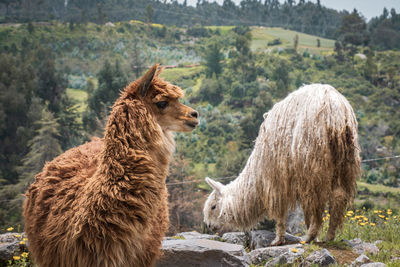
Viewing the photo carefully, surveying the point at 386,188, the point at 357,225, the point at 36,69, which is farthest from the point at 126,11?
the point at 357,225

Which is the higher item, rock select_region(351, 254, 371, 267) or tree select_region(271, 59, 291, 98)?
tree select_region(271, 59, 291, 98)

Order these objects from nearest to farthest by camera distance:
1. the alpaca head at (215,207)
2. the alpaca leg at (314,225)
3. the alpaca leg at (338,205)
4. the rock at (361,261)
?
the rock at (361,261) < the alpaca leg at (338,205) < the alpaca leg at (314,225) < the alpaca head at (215,207)

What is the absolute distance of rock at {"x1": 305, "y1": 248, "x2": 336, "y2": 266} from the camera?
152 inches

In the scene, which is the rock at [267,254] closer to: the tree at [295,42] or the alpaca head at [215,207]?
the alpaca head at [215,207]

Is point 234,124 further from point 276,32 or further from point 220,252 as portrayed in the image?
point 220,252

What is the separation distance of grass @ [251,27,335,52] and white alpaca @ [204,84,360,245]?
77.7 ft

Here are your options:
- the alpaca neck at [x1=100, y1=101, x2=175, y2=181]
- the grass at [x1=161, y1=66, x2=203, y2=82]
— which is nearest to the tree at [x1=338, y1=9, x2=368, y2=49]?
the grass at [x1=161, y1=66, x2=203, y2=82]

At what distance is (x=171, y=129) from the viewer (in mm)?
2945

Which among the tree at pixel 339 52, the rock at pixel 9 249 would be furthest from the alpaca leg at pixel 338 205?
the tree at pixel 339 52

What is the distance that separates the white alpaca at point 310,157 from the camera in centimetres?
454

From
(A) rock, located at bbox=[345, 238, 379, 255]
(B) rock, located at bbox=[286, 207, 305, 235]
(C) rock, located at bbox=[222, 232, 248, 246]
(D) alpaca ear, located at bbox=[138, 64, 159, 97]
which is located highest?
(D) alpaca ear, located at bbox=[138, 64, 159, 97]

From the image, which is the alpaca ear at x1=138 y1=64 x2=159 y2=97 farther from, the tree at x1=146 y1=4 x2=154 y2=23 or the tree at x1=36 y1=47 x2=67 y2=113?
the tree at x1=146 y1=4 x2=154 y2=23

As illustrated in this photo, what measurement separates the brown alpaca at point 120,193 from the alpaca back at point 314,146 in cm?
221

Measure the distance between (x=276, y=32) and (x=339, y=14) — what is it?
7839 millimetres
